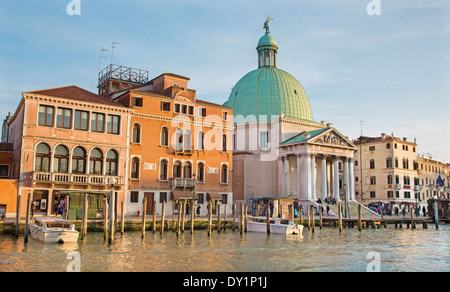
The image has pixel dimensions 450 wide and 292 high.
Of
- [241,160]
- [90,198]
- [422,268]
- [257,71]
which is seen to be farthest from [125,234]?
[257,71]

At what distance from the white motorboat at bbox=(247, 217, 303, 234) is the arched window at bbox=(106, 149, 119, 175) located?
10859 millimetres

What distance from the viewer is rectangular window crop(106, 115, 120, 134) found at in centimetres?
3377

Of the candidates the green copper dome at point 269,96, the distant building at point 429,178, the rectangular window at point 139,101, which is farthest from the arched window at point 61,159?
the distant building at point 429,178

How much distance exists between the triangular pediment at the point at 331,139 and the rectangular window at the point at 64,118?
80.4ft

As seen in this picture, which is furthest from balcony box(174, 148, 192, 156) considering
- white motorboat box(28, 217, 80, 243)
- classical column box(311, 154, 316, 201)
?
classical column box(311, 154, 316, 201)

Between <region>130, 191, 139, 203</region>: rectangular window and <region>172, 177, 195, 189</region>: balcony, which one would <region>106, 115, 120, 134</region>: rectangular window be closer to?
<region>130, 191, 139, 203</region>: rectangular window

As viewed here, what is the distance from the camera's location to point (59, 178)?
30641mm

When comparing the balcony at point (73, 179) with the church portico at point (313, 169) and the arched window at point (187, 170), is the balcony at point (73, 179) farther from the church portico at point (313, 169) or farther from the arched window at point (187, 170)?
the church portico at point (313, 169)

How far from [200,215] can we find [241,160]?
12.9 m

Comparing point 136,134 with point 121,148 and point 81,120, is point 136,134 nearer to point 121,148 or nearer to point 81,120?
point 121,148

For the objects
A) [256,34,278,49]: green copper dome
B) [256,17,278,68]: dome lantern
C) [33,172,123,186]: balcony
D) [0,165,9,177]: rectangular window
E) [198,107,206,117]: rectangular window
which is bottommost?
[33,172,123,186]: balcony

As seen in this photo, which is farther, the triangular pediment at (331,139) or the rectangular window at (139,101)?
the triangular pediment at (331,139)

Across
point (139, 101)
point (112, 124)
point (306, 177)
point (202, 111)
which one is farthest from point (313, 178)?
point (112, 124)

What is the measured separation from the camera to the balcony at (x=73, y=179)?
30.0 metres
